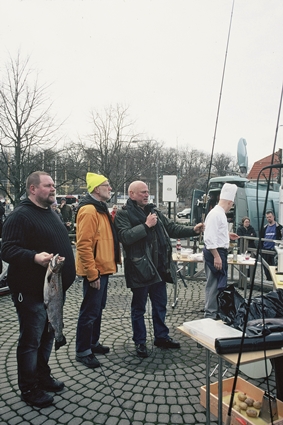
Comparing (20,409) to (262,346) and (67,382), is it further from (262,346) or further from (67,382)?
(262,346)

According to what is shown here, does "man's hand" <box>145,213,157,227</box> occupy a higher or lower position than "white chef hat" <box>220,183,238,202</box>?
lower

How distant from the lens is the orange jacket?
3461 millimetres

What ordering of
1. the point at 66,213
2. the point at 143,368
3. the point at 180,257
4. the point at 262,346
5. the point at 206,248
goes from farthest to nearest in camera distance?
1. the point at 66,213
2. the point at 180,257
3. the point at 206,248
4. the point at 143,368
5. the point at 262,346

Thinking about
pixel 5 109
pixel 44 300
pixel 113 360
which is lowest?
pixel 113 360

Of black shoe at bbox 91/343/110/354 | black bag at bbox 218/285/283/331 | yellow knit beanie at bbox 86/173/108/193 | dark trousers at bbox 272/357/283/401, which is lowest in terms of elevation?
black shoe at bbox 91/343/110/354

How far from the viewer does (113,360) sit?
12.4 feet

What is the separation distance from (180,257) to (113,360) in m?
3.05

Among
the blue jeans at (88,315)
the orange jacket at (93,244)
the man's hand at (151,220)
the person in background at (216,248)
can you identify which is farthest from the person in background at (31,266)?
the person in background at (216,248)

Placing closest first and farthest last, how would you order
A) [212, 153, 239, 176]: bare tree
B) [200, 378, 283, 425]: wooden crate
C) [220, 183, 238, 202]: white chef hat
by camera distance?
[200, 378, 283, 425]: wooden crate → [220, 183, 238, 202]: white chef hat → [212, 153, 239, 176]: bare tree

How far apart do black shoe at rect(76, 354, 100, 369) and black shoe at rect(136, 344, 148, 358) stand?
48 centimetres

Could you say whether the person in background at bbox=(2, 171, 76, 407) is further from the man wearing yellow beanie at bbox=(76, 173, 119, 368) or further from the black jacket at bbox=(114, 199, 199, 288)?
the black jacket at bbox=(114, 199, 199, 288)

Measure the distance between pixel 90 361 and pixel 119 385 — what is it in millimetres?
507

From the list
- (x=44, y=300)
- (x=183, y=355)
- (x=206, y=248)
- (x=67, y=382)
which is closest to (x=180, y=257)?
(x=206, y=248)

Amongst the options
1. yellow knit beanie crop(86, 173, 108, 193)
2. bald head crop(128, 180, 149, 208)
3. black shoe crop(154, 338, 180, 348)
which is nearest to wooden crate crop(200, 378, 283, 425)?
black shoe crop(154, 338, 180, 348)
